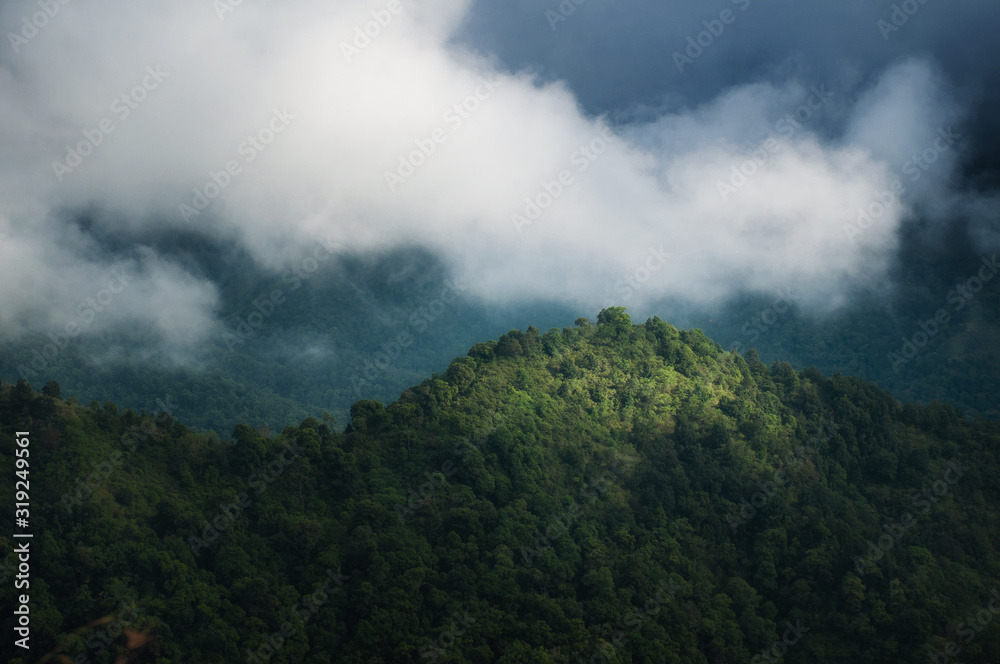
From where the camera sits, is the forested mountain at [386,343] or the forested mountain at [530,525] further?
the forested mountain at [386,343]

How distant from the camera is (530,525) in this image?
50844 mm

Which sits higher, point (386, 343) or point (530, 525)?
point (386, 343)

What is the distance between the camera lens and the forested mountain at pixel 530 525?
1665 inches

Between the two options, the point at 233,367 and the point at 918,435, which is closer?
the point at 918,435

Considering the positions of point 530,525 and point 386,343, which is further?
point 386,343

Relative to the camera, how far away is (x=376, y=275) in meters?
148

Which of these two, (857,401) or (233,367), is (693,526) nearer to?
(857,401)

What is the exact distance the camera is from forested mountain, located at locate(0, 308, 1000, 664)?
1665 inches

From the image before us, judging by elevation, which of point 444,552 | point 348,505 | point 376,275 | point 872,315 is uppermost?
point 376,275

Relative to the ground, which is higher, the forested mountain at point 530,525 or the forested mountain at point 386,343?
the forested mountain at point 386,343

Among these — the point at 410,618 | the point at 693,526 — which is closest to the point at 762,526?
the point at 693,526

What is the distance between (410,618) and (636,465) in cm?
2188

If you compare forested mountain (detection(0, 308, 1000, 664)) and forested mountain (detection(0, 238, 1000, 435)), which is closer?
forested mountain (detection(0, 308, 1000, 664))

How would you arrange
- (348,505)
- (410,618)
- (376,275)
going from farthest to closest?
(376,275) → (348,505) → (410,618)
